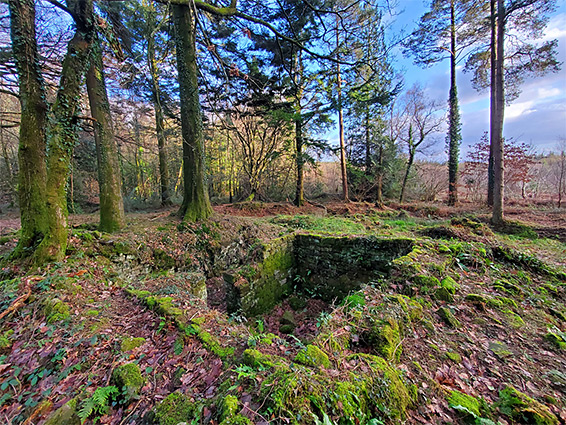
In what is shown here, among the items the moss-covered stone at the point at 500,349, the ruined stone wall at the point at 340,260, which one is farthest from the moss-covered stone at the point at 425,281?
the ruined stone wall at the point at 340,260

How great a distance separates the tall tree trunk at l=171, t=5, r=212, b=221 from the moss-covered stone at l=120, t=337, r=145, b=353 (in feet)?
13.6

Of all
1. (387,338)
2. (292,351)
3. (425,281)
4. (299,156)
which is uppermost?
(299,156)

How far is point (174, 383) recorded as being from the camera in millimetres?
1854

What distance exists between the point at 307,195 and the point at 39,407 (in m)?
16.8

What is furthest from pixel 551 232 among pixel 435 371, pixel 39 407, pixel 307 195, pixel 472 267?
pixel 307 195

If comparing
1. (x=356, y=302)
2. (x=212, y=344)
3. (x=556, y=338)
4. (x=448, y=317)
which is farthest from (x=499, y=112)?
(x=212, y=344)

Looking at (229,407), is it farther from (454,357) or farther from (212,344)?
(454,357)

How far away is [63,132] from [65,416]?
3898 millimetres

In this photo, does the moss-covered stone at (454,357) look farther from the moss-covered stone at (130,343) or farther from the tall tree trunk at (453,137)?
the tall tree trunk at (453,137)

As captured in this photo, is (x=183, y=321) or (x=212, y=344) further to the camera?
(x=183, y=321)

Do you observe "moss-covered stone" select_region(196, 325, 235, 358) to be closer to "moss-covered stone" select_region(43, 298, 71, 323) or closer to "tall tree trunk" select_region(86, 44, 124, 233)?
"moss-covered stone" select_region(43, 298, 71, 323)

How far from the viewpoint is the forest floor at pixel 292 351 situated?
5.08 feet

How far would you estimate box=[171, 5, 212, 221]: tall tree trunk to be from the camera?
5.71m

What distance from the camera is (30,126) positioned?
3465 millimetres
